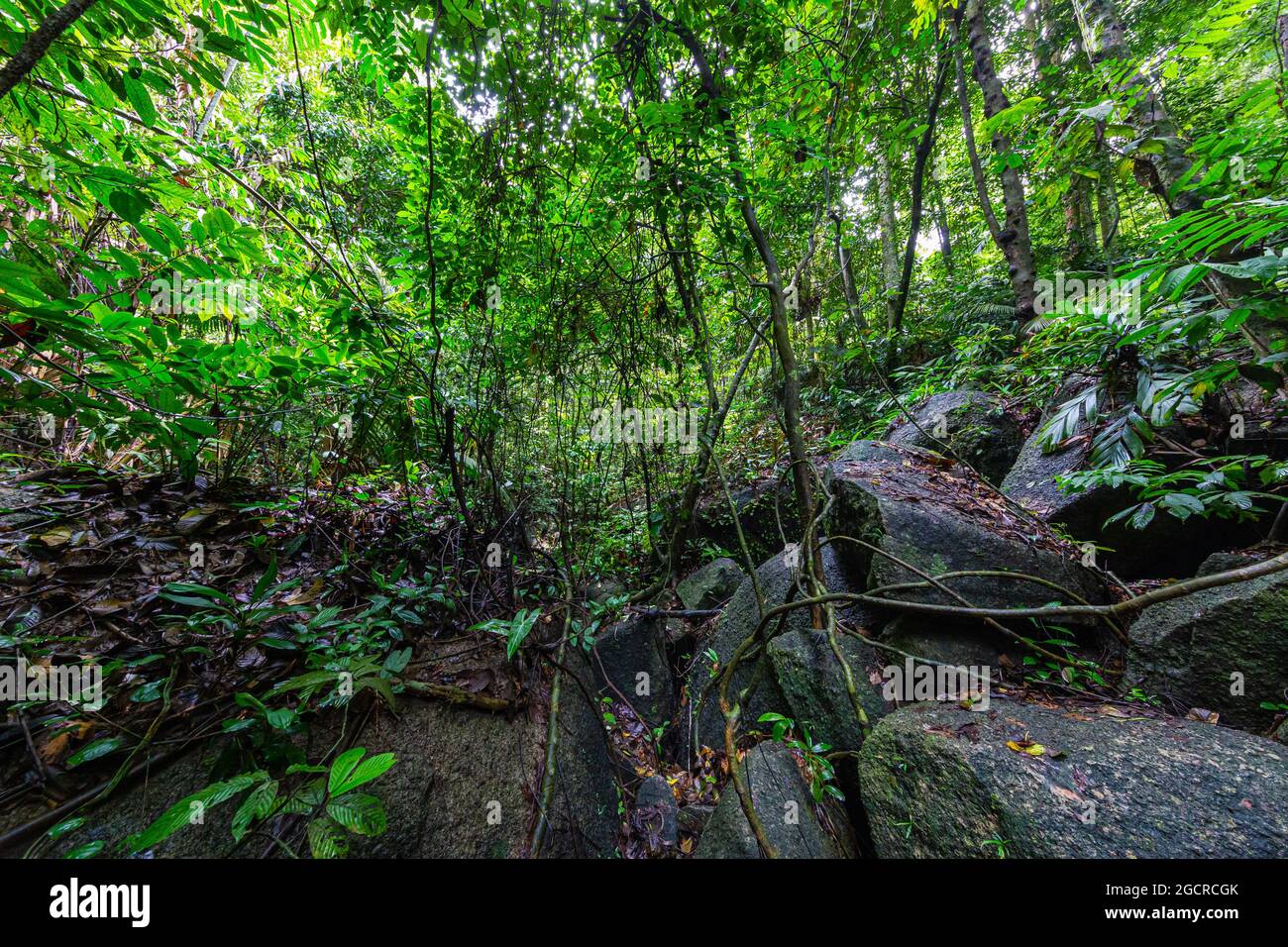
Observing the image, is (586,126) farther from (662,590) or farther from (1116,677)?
(1116,677)

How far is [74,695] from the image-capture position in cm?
157

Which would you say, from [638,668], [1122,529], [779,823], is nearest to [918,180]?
[1122,529]

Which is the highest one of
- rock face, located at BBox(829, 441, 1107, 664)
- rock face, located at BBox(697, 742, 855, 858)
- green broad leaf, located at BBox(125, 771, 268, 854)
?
rock face, located at BBox(829, 441, 1107, 664)

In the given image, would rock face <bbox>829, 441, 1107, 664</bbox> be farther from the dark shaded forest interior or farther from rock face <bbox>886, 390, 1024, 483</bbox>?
rock face <bbox>886, 390, 1024, 483</bbox>

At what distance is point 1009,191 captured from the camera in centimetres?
616

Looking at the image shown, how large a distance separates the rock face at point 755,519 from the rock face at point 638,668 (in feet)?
4.51

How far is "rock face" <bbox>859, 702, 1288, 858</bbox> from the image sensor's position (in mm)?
1482

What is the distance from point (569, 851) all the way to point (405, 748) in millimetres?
1019

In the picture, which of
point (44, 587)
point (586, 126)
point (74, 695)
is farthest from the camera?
point (586, 126)

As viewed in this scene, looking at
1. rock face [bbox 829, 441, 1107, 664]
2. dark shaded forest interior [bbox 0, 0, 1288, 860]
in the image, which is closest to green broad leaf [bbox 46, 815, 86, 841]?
dark shaded forest interior [bbox 0, 0, 1288, 860]

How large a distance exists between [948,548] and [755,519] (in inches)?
74.5

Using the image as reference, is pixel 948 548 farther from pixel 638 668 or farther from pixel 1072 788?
pixel 638 668

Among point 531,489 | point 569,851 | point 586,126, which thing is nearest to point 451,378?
point 531,489

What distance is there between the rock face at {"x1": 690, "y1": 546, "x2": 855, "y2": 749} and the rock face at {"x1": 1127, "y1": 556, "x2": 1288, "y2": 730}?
1541 millimetres
